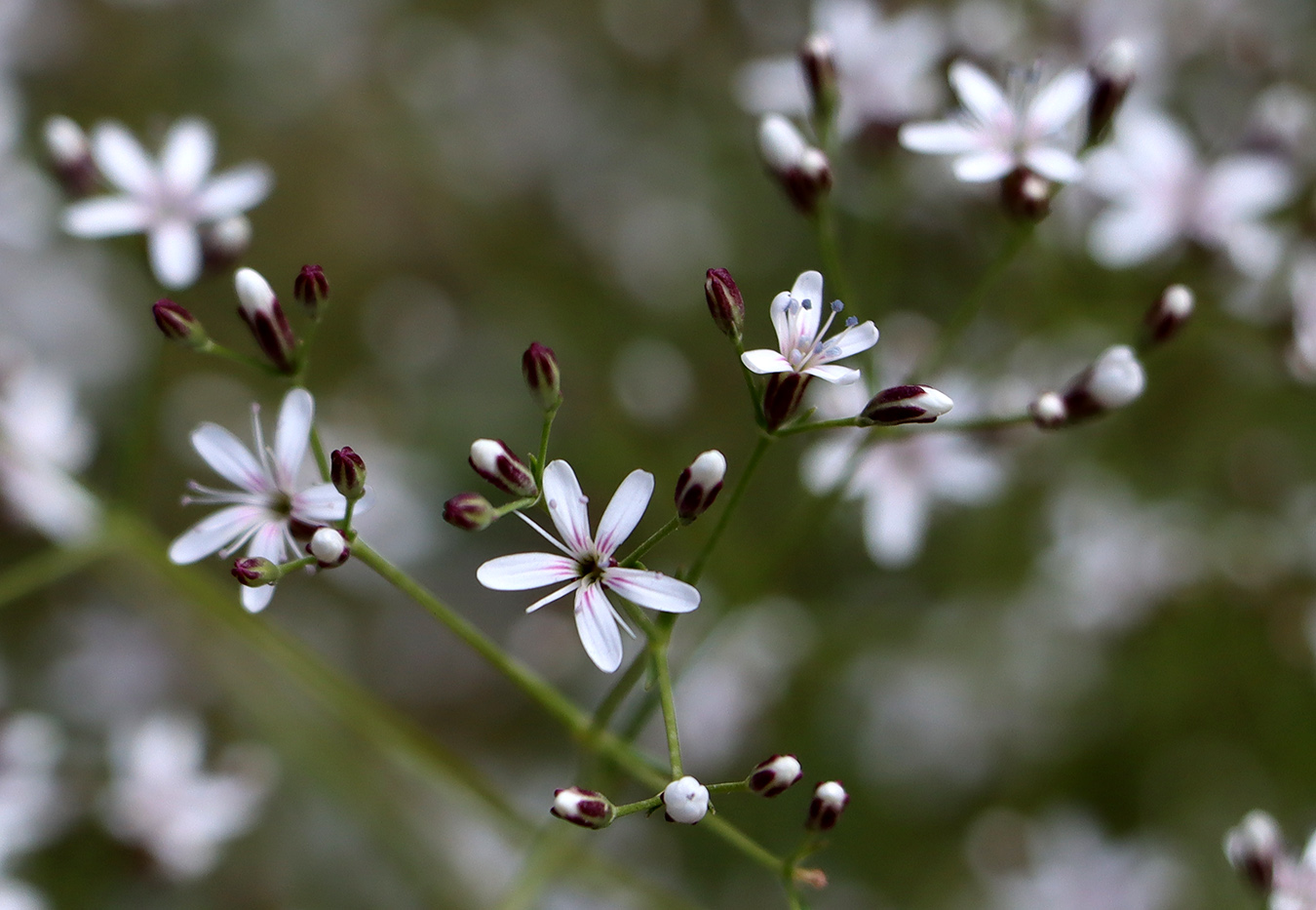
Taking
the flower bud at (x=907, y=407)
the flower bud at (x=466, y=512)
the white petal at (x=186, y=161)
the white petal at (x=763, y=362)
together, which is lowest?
the flower bud at (x=466, y=512)

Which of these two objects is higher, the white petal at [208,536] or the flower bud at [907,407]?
the flower bud at [907,407]

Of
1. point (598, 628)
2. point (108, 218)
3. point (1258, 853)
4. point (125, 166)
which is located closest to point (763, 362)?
point (598, 628)

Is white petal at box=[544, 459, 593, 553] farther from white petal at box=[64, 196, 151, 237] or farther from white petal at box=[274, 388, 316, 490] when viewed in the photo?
white petal at box=[64, 196, 151, 237]

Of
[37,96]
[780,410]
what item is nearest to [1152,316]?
[780,410]

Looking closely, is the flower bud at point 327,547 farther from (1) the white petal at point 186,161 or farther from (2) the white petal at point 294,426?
(1) the white petal at point 186,161

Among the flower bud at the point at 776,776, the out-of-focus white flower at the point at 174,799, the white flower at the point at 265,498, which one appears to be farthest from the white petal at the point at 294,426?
the out-of-focus white flower at the point at 174,799
